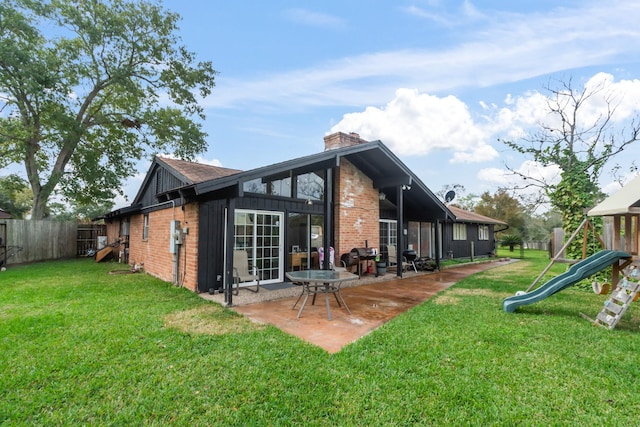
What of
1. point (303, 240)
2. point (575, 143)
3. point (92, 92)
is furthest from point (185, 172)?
point (575, 143)

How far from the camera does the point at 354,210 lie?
34.5 feet

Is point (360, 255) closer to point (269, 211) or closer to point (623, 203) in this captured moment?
point (269, 211)

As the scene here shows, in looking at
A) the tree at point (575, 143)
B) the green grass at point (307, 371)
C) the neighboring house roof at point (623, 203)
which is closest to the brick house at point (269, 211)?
the green grass at point (307, 371)

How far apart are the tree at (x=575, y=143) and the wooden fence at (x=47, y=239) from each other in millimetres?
20829

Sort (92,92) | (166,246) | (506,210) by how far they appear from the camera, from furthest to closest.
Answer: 1. (506,210)
2. (92,92)
3. (166,246)

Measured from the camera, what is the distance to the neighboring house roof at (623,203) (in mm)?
5543

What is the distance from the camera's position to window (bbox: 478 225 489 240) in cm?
1967

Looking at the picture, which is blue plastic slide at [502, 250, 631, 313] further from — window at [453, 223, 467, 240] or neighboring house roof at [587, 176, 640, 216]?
window at [453, 223, 467, 240]

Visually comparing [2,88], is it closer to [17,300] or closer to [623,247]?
[17,300]

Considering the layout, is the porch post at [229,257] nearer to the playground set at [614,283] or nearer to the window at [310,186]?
the window at [310,186]

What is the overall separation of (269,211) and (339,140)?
359 centimetres

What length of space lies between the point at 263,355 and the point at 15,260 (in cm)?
1541

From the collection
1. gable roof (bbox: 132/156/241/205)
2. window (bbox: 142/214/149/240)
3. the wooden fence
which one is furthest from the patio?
the wooden fence

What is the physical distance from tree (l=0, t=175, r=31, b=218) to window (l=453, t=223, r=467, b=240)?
2530cm
